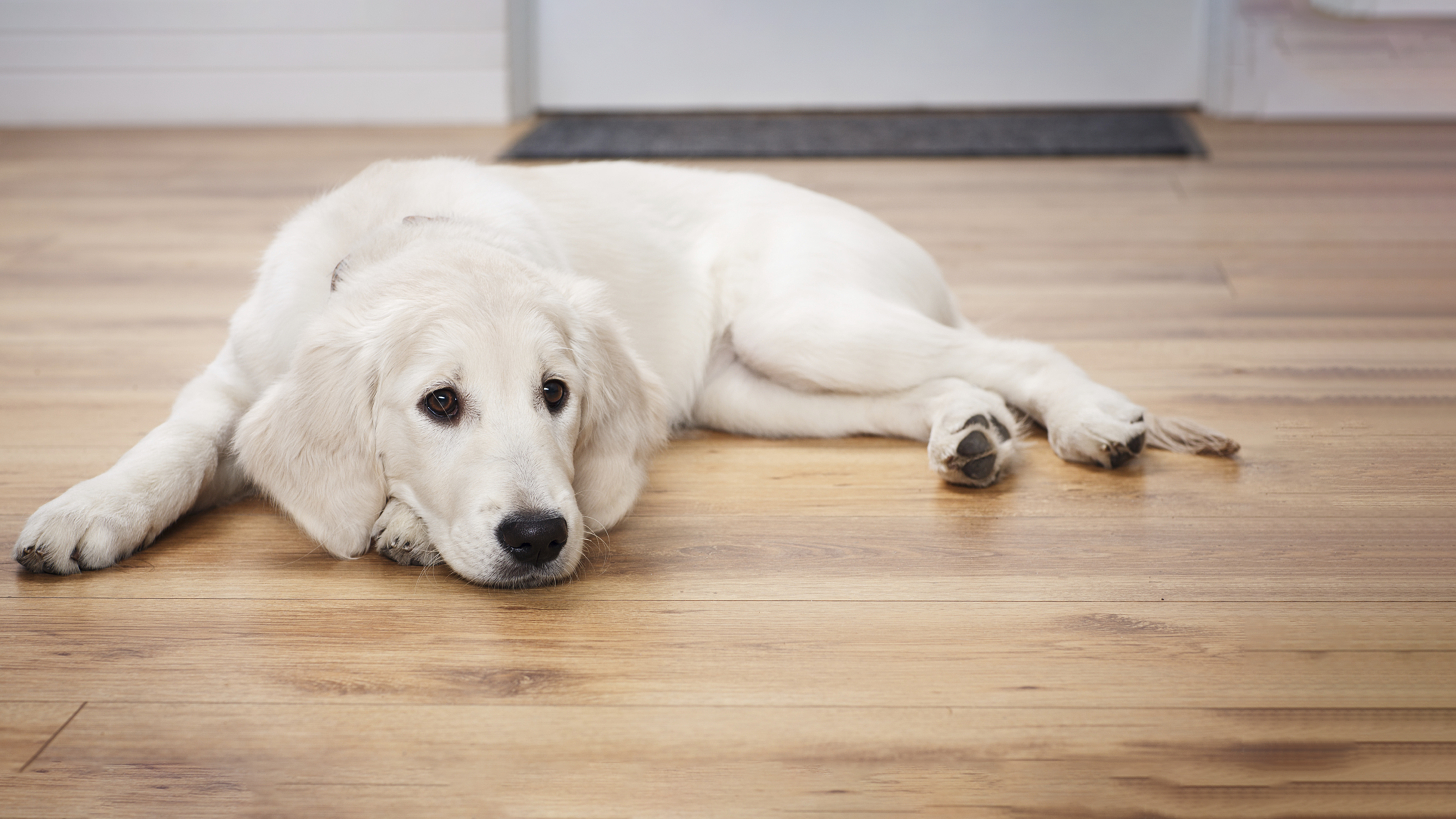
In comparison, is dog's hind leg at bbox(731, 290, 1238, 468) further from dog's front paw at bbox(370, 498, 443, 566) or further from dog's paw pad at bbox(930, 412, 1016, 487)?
dog's front paw at bbox(370, 498, 443, 566)

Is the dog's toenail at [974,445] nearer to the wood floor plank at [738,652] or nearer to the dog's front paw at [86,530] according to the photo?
the wood floor plank at [738,652]

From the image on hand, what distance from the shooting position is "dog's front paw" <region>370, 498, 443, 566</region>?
173cm

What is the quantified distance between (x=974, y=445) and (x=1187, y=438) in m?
0.45

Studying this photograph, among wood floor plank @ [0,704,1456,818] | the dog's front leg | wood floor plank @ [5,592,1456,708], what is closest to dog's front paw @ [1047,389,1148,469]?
wood floor plank @ [5,592,1456,708]

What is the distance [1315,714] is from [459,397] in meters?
1.16

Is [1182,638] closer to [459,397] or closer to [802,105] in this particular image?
[459,397]

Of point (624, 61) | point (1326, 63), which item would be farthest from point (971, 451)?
point (1326, 63)

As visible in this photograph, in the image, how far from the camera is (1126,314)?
300cm

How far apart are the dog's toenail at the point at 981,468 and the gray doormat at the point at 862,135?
3.01m

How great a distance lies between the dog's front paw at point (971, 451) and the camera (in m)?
1.99

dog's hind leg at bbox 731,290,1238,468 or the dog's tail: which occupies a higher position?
dog's hind leg at bbox 731,290,1238,468


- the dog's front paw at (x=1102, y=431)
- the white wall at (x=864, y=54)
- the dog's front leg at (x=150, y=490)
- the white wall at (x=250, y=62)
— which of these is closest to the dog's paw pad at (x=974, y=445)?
the dog's front paw at (x=1102, y=431)

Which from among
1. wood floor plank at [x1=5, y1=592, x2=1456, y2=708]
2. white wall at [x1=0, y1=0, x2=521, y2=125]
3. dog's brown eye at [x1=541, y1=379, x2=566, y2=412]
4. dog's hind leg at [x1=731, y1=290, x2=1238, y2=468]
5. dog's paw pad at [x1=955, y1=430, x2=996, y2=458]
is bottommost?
wood floor plank at [x1=5, y1=592, x2=1456, y2=708]

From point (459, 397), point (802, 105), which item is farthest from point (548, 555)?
point (802, 105)
